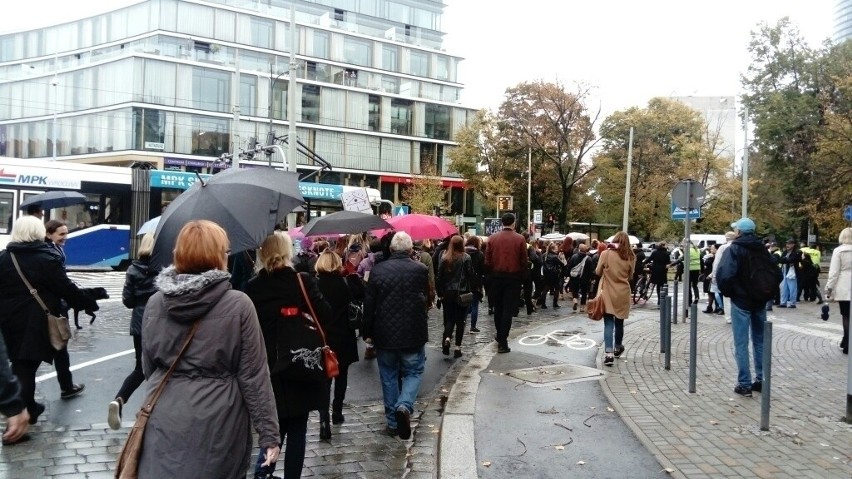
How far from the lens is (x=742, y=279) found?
7.68m

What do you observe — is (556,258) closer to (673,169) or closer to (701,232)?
(673,169)

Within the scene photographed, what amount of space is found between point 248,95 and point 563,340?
47309 millimetres

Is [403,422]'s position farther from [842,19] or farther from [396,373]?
[842,19]

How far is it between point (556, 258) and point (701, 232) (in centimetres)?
4797

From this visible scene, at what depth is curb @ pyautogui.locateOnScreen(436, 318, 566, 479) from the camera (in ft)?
17.5

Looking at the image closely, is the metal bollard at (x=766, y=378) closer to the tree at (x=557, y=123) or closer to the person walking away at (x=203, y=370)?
the person walking away at (x=203, y=370)

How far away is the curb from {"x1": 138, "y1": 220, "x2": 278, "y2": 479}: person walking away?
94.6 inches

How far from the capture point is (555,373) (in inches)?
349

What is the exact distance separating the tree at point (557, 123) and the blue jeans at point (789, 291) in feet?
75.2

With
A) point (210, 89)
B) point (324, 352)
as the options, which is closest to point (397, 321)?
point (324, 352)

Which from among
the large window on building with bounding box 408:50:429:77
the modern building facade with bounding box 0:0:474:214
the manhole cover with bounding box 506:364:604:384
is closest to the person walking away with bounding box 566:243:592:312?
the manhole cover with bounding box 506:364:604:384

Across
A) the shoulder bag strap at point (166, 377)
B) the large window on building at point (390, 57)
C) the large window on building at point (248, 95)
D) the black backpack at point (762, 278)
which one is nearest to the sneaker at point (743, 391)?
the black backpack at point (762, 278)

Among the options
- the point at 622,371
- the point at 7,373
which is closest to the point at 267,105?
the point at 622,371

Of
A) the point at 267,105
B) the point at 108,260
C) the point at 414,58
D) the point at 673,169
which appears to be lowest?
the point at 108,260
